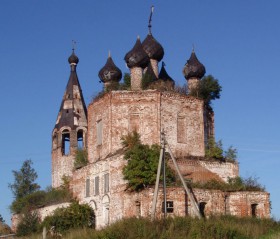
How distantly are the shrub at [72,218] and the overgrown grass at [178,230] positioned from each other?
5504 millimetres

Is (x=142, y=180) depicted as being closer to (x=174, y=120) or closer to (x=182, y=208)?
(x=182, y=208)

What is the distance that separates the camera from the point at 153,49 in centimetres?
3444

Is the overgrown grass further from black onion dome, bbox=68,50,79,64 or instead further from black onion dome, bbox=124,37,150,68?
black onion dome, bbox=68,50,79,64

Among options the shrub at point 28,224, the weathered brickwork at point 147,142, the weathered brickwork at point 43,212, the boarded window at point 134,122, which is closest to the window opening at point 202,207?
the weathered brickwork at point 147,142

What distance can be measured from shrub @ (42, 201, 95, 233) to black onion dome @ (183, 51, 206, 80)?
29.8ft

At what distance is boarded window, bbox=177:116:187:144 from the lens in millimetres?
31219

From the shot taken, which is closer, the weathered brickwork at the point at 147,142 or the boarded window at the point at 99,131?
the weathered brickwork at the point at 147,142

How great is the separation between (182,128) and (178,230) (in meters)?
10.2

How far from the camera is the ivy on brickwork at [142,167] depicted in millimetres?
27484

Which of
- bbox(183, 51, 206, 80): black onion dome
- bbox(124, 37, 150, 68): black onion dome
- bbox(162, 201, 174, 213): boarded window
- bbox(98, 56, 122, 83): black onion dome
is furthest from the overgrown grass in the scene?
bbox(98, 56, 122, 83): black onion dome

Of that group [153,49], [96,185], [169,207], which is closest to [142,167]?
[169,207]

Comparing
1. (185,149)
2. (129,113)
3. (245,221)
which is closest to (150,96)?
(129,113)

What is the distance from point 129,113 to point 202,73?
5.24m

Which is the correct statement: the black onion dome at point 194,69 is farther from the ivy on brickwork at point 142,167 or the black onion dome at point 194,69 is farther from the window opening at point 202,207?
the window opening at point 202,207
